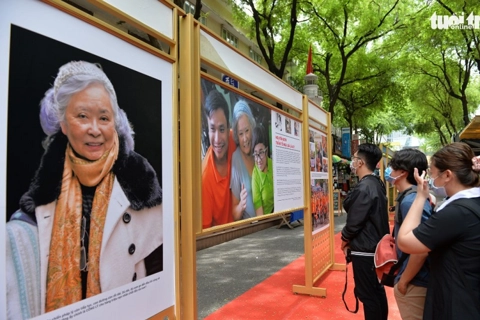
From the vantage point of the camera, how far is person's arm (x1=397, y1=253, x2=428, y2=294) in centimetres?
223

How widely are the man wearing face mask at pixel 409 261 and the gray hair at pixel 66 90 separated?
73.5 inches

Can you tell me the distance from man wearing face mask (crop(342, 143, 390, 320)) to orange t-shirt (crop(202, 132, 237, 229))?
47.7 inches

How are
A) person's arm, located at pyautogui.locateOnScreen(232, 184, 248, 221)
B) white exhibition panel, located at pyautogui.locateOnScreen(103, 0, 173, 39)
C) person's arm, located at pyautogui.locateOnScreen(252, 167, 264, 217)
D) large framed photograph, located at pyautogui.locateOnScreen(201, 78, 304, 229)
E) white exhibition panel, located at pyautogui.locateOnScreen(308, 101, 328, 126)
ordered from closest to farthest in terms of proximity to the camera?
white exhibition panel, located at pyautogui.locateOnScreen(103, 0, 173, 39)
large framed photograph, located at pyautogui.locateOnScreen(201, 78, 304, 229)
person's arm, located at pyautogui.locateOnScreen(232, 184, 248, 221)
person's arm, located at pyautogui.locateOnScreen(252, 167, 264, 217)
white exhibition panel, located at pyautogui.locateOnScreen(308, 101, 328, 126)

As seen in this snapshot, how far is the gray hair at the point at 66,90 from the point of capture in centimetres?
135

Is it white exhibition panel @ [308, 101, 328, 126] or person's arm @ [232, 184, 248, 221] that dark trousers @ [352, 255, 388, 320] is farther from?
white exhibition panel @ [308, 101, 328, 126]

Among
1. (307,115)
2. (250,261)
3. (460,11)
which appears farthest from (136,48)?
(460,11)

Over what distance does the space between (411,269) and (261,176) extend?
1485 millimetres

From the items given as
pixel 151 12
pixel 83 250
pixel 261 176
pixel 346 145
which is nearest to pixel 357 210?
pixel 261 176

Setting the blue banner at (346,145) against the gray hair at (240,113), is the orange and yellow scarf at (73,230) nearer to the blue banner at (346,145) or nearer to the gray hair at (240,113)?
the gray hair at (240,113)

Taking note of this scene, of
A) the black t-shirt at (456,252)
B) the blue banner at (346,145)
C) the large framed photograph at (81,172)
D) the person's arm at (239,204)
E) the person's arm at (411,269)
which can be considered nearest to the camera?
the large framed photograph at (81,172)

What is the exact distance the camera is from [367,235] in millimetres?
3318

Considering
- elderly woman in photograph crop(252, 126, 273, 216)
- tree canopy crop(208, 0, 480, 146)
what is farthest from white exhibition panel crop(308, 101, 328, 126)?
tree canopy crop(208, 0, 480, 146)

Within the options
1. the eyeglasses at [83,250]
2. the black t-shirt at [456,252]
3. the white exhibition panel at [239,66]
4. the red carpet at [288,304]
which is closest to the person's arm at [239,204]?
the white exhibition panel at [239,66]

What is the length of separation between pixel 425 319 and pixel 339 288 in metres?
3.34
